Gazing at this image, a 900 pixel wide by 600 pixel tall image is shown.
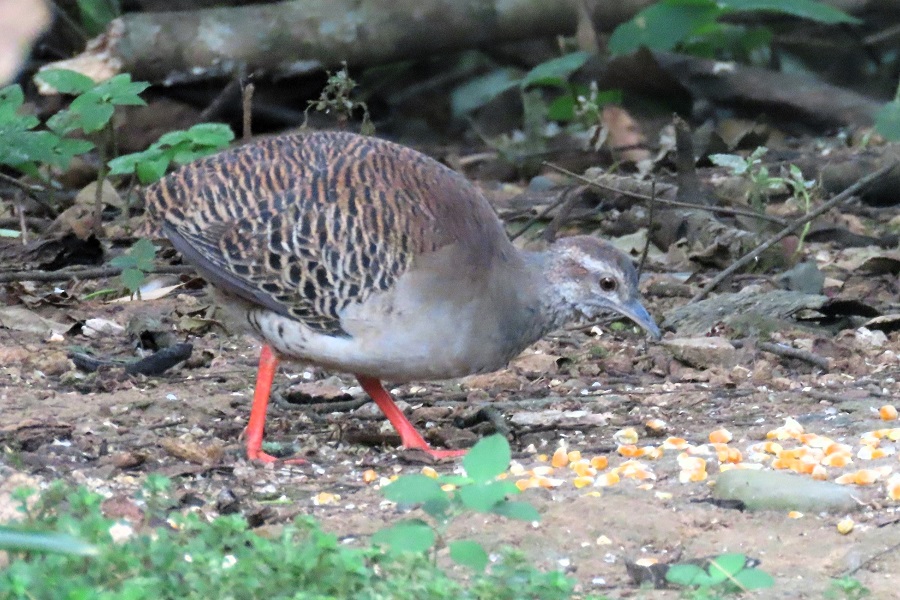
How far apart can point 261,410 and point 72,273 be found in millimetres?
1977

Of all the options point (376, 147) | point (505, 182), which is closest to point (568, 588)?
point (376, 147)

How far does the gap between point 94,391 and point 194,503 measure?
52.5 inches

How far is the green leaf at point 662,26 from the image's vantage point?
367 inches

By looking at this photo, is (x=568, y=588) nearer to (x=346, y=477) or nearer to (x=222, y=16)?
(x=346, y=477)

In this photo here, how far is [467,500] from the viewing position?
2.95 m

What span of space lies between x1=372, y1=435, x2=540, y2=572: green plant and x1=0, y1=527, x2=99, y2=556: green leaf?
69 cm

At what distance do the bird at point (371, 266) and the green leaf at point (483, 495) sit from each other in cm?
165

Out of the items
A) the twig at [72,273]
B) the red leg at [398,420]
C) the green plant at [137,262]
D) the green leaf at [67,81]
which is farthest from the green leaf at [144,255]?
the red leg at [398,420]

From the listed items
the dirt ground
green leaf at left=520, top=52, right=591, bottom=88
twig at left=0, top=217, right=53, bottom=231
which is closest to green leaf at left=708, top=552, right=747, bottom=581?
the dirt ground

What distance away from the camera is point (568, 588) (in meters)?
2.95

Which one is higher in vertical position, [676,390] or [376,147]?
[376,147]

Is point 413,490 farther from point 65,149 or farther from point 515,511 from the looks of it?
point 65,149

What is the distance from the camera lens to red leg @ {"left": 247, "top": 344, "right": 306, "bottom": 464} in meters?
4.62

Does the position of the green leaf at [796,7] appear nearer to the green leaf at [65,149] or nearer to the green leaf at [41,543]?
the green leaf at [65,149]
